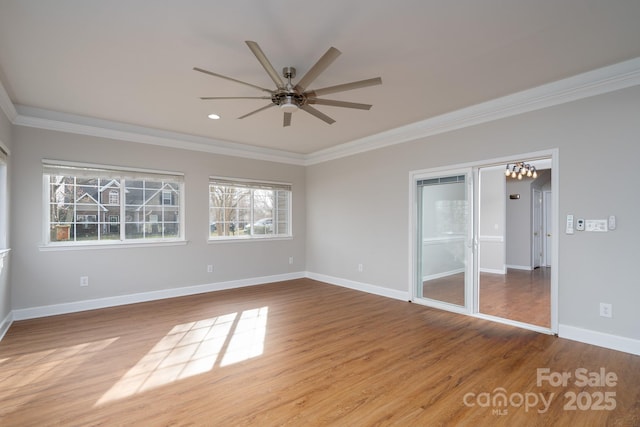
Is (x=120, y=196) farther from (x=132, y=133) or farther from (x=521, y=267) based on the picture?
(x=521, y=267)

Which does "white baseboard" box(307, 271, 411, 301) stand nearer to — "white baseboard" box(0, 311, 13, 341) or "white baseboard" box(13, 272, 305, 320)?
"white baseboard" box(13, 272, 305, 320)

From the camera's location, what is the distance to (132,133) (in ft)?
15.5

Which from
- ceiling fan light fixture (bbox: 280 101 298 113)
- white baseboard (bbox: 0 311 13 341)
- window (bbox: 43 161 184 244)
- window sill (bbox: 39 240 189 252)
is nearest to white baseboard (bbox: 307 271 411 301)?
window sill (bbox: 39 240 189 252)

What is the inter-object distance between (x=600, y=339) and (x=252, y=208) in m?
5.31

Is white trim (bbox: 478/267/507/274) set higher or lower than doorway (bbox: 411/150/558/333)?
lower

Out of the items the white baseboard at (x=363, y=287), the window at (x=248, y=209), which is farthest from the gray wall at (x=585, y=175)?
the window at (x=248, y=209)

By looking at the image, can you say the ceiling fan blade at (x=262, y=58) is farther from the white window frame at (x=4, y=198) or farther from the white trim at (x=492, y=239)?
the white trim at (x=492, y=239)

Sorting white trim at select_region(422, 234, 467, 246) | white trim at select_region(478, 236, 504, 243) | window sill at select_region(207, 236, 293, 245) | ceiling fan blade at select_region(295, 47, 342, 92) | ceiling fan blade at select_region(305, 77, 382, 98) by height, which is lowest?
white trim at select_region(478, 236, 504, 243)

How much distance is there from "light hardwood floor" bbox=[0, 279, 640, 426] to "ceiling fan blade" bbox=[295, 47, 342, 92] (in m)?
2.39

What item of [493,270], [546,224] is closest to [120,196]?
[493,270]

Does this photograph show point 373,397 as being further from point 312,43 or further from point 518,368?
point 312,43

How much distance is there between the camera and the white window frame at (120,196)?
4180 millimetres

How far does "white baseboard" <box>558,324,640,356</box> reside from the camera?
2.90m

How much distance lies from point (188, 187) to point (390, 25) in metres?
4.18
